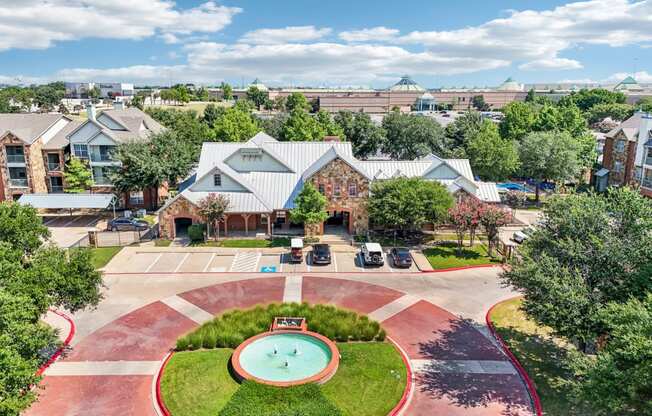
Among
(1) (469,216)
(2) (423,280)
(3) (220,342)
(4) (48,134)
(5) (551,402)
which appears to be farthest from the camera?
(4) (48,134)

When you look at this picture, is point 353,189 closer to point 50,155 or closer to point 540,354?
point 540,354

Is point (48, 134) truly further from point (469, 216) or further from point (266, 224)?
point (469, 216)

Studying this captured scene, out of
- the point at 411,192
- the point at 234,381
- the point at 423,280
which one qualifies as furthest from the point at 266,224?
the point at 234,381

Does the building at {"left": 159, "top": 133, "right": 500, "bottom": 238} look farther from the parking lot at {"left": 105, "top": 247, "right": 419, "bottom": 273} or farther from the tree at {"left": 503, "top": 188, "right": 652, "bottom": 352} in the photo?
the tree at {"left": 503, "top": 188, "right": 652, "bottom": 352}

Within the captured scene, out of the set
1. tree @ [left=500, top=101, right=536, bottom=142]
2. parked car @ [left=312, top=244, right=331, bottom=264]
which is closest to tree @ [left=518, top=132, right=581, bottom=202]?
tree @ [left=500, top=101, right=536, bottom=142]

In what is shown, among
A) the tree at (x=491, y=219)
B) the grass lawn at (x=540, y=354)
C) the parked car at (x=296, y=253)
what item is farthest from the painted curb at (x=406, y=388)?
the tree at (x=491, y=219)

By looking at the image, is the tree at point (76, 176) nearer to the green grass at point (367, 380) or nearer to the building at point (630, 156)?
the green grass at point (367, 380)

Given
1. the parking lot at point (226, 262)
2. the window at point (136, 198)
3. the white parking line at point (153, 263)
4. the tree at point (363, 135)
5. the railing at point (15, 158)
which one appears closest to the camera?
the white parking line at point (153, 263)

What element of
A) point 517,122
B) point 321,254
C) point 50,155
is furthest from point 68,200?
point 517,122
